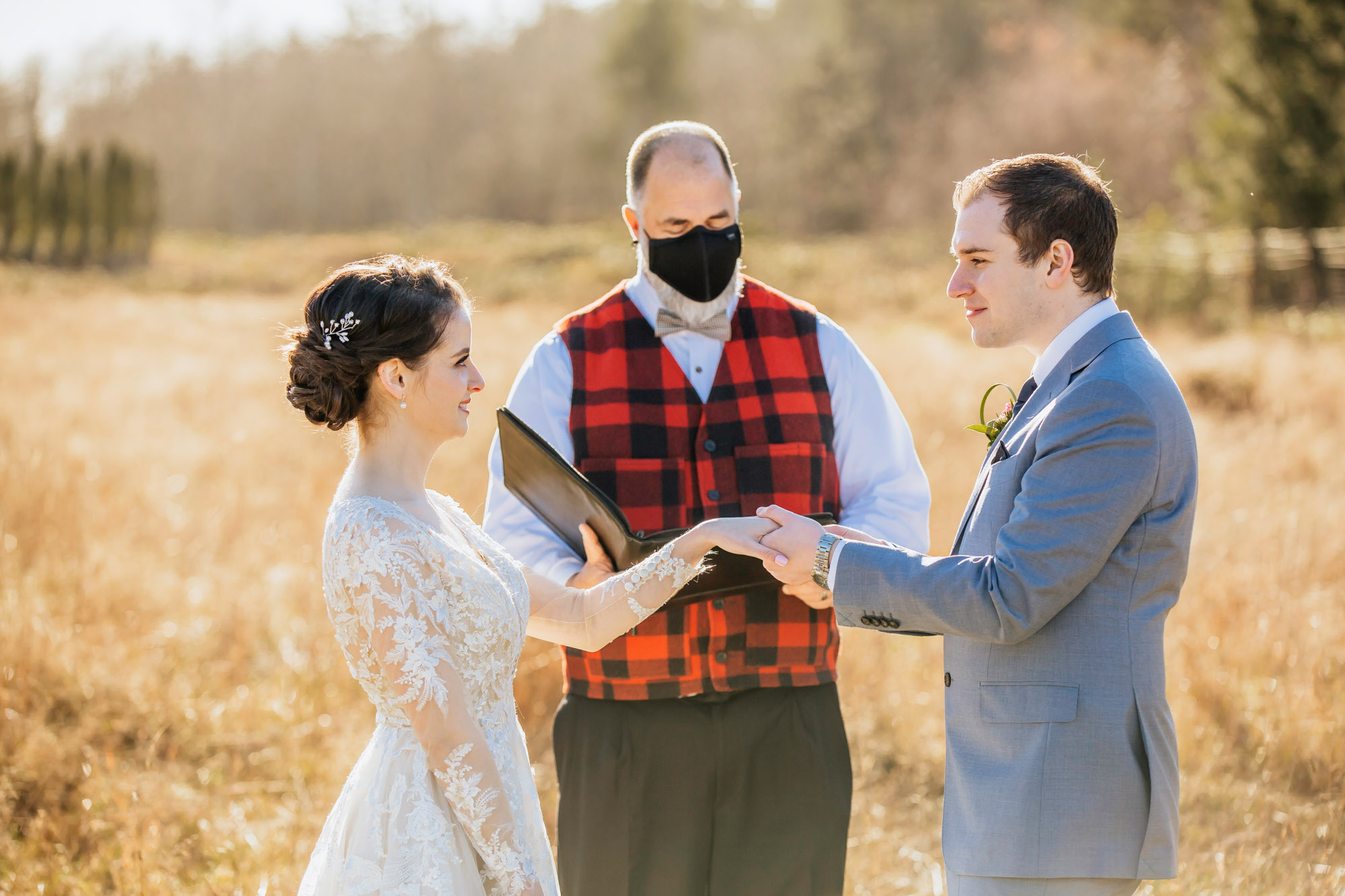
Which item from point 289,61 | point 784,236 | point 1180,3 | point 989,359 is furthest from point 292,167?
point 989,359

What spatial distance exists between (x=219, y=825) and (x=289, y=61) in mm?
105099

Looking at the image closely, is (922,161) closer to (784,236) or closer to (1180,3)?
(784,236)

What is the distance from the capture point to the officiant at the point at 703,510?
8.89ft

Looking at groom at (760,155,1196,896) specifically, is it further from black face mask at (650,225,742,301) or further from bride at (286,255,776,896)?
black face mask at (650,225,742,301)

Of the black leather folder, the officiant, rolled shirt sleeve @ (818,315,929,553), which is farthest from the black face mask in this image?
the black leather folder

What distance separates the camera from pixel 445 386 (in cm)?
221

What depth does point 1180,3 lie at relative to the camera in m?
30.5

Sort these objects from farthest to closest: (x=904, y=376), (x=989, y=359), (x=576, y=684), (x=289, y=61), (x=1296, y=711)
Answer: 1. (x=289, y=61)
2. (x=989, y=359)
3. (x=904, y=376)
4. (x=1296, y=711)
5. (x=576, y=684)

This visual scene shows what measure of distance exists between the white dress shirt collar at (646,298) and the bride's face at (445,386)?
0.74m

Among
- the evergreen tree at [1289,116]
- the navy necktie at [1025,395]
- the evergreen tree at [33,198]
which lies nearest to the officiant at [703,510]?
the navy necktie at [1025,395]

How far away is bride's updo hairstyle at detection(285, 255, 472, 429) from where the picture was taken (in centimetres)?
214

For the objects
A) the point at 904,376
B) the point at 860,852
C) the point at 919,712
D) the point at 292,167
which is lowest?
the point at 860,852

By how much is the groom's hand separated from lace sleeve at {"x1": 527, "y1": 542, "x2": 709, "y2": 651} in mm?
214

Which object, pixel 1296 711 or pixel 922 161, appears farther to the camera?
pixel 922 161
